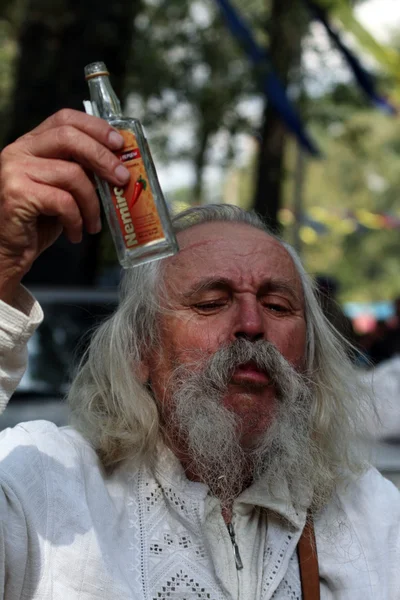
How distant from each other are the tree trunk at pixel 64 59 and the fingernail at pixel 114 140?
20.0 ft

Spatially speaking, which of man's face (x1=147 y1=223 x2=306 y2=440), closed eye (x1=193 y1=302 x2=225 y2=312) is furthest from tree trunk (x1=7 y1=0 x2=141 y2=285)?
closed eye (x1=193 y1=302 x2=225 y2=312)

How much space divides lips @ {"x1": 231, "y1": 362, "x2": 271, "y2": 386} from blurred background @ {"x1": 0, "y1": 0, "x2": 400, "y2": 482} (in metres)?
0.49

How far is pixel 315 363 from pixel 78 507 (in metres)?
0.93

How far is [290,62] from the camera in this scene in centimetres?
1301

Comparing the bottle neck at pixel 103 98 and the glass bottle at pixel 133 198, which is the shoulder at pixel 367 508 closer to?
→ the glass bottle at pixel 133 198

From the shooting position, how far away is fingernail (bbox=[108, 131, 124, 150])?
1.89m

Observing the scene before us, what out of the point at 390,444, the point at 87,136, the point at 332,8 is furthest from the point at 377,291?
the point at 87,136

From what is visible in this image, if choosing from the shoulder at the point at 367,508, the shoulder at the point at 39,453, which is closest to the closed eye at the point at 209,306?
the shoulder at the point at 39,453

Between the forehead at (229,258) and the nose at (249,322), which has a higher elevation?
the forehead at (229,258)

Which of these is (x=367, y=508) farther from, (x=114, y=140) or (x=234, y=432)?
(x=114, y=140)

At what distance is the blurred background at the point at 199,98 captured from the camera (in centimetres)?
545

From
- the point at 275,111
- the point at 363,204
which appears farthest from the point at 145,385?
the point at 363,204

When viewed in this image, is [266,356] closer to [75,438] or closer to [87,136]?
[75,438]

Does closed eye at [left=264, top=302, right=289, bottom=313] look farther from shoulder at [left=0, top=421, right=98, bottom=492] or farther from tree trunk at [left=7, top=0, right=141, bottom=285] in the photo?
tree trunk at [left=7, top=0, right=141, bottom=285]
